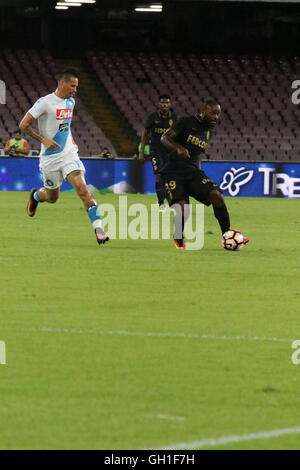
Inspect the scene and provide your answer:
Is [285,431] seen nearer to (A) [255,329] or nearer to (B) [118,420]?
(B) [118,420]

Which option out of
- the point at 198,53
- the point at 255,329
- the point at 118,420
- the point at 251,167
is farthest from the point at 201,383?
the point at 198,53

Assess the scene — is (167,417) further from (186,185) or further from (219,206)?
(186,185)

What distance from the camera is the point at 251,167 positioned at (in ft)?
99.8

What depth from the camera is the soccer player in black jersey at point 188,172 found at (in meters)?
15.9

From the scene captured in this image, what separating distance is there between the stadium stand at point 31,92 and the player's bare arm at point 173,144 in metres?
20.8

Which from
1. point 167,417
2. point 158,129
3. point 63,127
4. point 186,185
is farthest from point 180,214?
point 167,417

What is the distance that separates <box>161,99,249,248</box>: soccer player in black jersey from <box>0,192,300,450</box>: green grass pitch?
49cm

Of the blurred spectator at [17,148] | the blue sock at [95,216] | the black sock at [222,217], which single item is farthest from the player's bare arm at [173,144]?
the blurred spectator at [17,148]

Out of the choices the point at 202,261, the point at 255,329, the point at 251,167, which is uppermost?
the point at 251,167

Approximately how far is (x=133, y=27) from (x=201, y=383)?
127 feet

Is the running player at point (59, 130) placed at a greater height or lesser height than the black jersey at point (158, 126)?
lesser

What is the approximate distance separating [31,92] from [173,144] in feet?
81.0

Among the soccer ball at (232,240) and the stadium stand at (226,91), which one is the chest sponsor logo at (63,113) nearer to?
the soccer ball at (232,240)

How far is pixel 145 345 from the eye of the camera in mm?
8852
